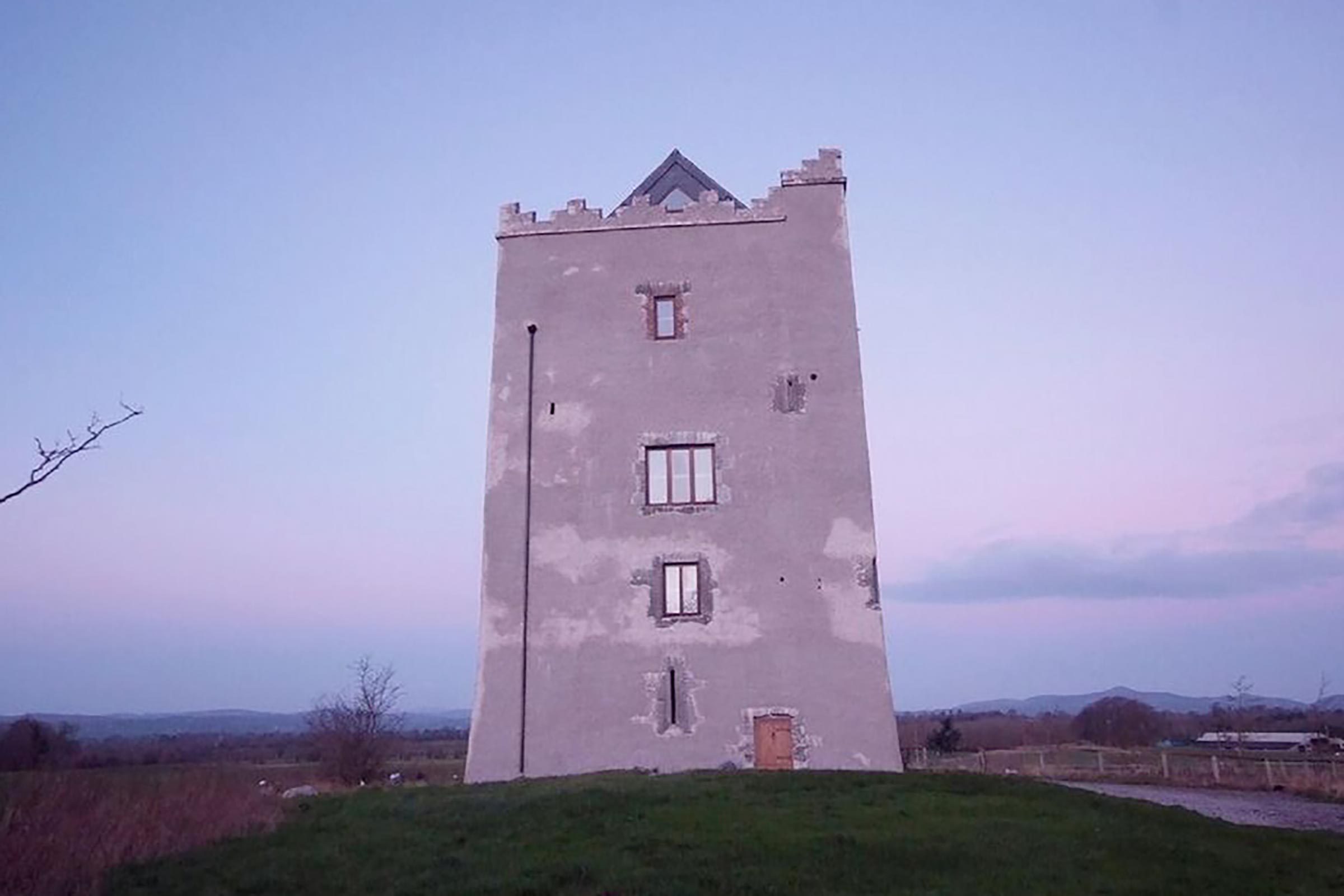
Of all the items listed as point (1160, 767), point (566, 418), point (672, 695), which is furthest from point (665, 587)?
point (1160, 767)

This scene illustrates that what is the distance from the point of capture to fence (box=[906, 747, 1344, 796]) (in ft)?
78.8

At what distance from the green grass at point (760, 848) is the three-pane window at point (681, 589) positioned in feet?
19.3

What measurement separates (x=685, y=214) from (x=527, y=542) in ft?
26.4

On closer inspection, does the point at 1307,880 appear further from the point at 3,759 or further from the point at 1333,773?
the point at 3,759

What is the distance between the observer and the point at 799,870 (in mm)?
10531

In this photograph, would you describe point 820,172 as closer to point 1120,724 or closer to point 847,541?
point 847,541

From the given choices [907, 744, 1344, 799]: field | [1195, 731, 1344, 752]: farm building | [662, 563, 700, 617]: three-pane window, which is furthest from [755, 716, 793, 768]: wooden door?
[1195, 731, 1344, 752]: farm building

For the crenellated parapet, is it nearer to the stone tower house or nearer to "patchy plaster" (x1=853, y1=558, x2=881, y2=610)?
the stone tower house

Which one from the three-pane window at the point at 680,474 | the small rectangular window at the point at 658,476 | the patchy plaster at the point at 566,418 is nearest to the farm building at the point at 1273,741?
the three-pane window at the point at 680,474

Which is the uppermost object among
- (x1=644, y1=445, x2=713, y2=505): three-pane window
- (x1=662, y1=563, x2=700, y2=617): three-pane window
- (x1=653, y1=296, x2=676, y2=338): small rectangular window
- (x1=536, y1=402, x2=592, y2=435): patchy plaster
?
(x1=653, y1=296, x2=676, y2=338): small rectangular window

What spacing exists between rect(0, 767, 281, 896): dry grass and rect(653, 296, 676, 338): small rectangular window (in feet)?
39.9

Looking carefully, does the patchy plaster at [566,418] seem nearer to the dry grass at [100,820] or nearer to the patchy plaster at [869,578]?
the patchy plaster at [869,578]

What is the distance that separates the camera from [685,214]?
2453 centimetres

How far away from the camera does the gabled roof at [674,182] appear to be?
26.0 metres
